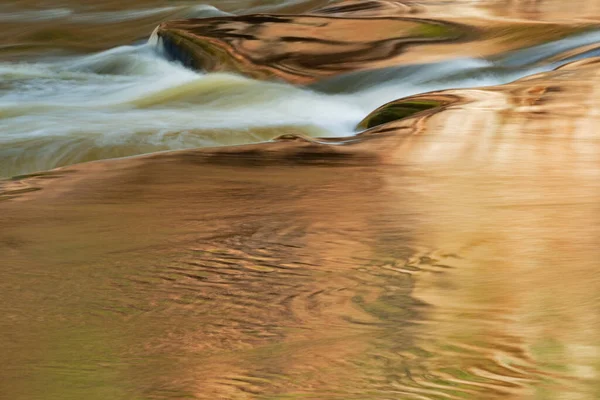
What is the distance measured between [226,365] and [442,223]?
568 mm

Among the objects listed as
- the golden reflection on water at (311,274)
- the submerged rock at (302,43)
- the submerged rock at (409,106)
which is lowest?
the golden reflection on water at (311,274)

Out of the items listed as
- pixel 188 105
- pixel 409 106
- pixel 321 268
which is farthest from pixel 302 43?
pixel 321 268

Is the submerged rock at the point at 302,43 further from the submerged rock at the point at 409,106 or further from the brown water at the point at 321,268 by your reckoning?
the brown water at the point at 321,268

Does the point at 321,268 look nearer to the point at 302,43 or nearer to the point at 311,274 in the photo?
the point at 311,274

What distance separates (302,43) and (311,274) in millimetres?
3065

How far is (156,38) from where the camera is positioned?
5.12 m

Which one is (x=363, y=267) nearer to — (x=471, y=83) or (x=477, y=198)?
(x=477, y=198)

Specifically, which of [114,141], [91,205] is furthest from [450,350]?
Result: [114,141]

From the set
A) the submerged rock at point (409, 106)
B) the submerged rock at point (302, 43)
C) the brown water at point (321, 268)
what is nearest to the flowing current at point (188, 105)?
the submerged rock at point (302, 43)

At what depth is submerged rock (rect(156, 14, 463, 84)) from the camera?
4.07 metres

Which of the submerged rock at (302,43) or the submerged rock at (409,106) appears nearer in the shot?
the submerged rock at (409,106)

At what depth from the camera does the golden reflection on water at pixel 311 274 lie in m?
0.99

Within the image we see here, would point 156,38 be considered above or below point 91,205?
above

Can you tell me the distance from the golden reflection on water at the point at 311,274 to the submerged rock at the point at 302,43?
80.3 inches
